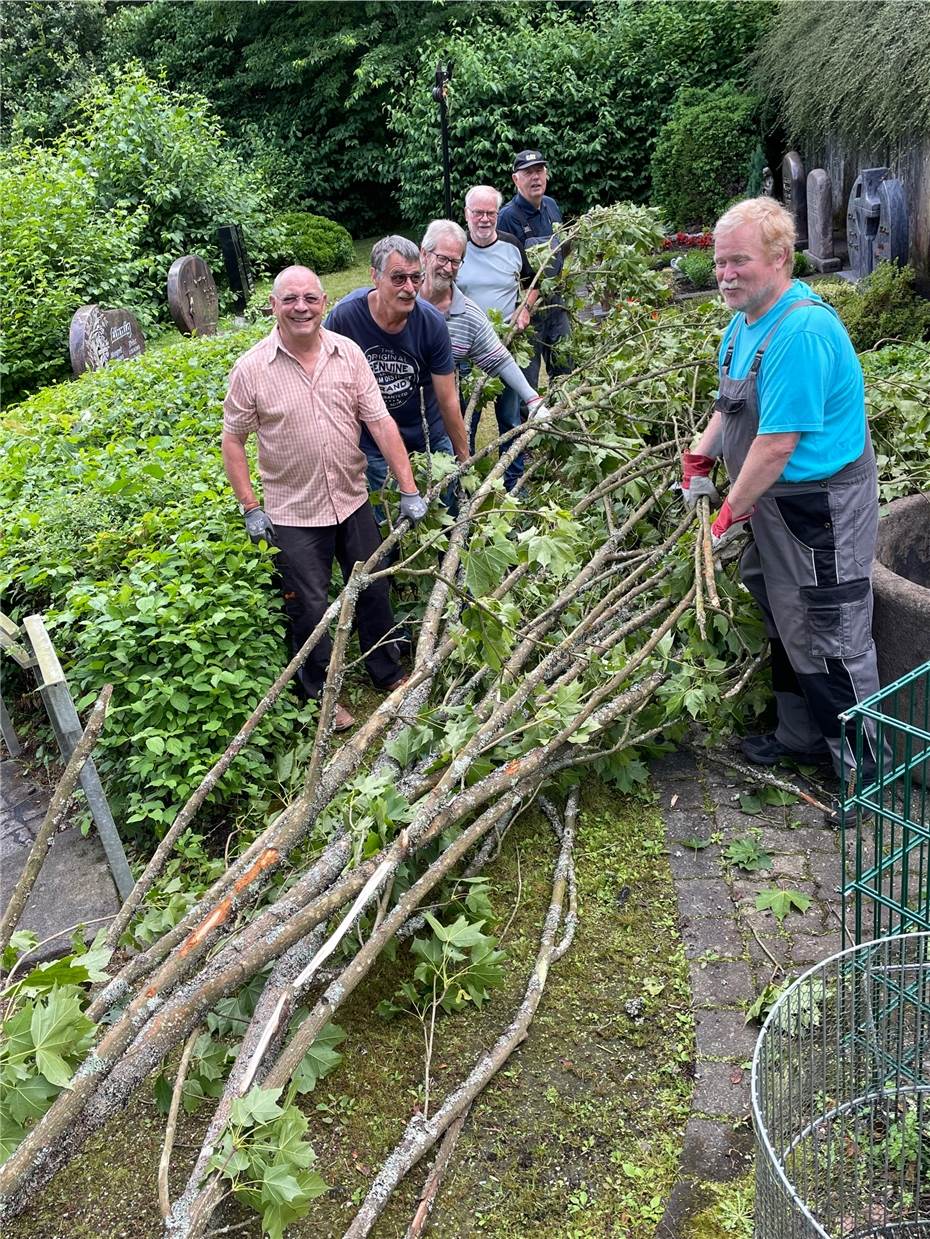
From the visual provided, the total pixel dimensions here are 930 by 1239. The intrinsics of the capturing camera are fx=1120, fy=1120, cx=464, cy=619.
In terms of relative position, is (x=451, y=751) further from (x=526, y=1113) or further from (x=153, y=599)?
(x=153, y=599)

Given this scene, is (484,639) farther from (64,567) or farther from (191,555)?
(64,567)

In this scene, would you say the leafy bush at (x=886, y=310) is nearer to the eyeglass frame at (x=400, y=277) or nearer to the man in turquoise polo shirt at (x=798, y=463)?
the eyeglass frame at (x=400, y=277)

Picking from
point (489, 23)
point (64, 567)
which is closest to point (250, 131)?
point (489, 23)

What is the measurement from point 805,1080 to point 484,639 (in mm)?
1666

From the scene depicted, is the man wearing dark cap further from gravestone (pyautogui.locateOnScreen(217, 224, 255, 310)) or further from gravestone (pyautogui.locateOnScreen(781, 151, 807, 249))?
gravestone (pyautogui.locateOnScreen(781, 151, 807, 249))

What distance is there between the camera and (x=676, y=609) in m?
4.41

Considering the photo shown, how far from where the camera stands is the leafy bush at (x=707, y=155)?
49.0ft

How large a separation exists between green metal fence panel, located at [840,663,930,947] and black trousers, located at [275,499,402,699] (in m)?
2.01

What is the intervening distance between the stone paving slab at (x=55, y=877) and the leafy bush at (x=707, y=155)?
505 inches

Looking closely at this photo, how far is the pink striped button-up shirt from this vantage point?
179 inches

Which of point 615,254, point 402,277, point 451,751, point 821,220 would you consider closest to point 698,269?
point 821,220

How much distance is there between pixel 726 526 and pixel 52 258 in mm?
10990

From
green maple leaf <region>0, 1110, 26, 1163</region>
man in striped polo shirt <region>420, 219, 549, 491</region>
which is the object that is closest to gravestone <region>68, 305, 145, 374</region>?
man in striped polo shirt <region>420, 219, 549, 491</region>

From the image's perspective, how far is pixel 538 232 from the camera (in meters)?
7.58
